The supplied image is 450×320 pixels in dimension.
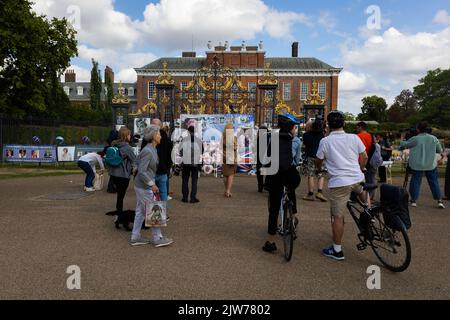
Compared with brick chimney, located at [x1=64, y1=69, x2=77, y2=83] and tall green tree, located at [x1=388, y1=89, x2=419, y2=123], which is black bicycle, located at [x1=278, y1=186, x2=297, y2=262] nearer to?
tall green tree, located at [x1=388, y1=89, x2=419, y2=123]

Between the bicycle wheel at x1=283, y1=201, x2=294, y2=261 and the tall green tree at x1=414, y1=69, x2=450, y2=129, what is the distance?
68777 mm

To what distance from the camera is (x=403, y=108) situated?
86.1 meters

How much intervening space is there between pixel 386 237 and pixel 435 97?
252 ft

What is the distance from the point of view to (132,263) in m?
5.05

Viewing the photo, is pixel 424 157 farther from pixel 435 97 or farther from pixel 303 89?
pixel 435 97

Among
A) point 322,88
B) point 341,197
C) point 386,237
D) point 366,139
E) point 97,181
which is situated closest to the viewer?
point 386,237

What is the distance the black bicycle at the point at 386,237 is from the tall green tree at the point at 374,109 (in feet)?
250

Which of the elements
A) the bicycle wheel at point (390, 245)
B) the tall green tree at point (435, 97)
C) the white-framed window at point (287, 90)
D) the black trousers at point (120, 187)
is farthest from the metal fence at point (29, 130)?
the tall green tree at point (435, 97)

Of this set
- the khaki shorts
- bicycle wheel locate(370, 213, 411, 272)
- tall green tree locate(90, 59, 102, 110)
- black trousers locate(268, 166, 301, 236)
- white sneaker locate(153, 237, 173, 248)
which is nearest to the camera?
bicycle wheel locate(370, 213, 411, 272)

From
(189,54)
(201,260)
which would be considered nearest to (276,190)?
(201,260)

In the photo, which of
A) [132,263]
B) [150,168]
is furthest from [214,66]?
[132,263]

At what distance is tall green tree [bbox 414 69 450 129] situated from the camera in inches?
2598

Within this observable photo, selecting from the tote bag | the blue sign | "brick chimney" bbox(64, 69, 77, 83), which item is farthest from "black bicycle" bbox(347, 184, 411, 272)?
"brick chimney" bbox(64, 69, 77, 83)
